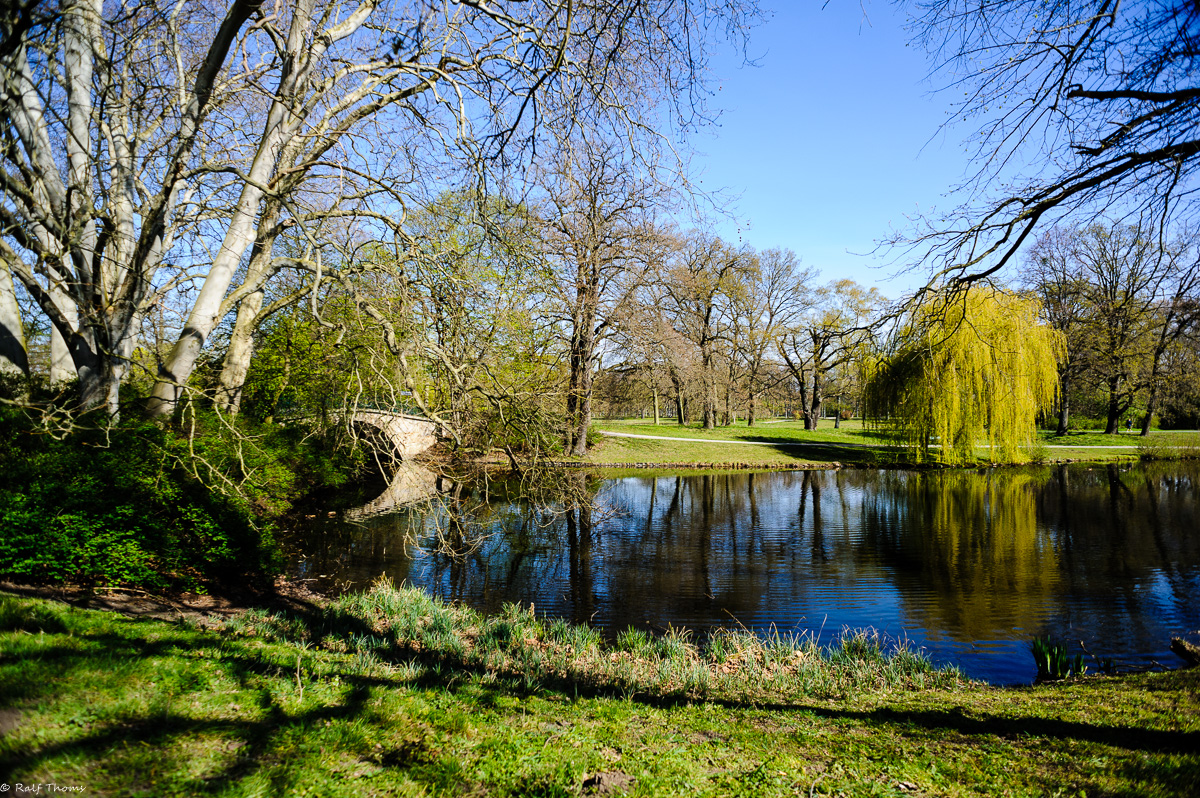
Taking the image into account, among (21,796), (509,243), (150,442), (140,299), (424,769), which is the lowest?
(424,769)

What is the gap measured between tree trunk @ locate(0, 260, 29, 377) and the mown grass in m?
3.89

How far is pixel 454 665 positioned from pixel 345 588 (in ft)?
14.3

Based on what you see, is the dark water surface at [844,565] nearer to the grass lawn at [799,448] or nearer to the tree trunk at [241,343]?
the tree trunk at [241,343]

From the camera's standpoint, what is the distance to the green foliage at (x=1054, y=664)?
6.09 metres

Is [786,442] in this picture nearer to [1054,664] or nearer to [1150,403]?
[1150,403]

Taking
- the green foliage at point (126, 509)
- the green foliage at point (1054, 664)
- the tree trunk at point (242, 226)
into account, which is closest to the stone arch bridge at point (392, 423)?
the green foliage at point (126, 509)

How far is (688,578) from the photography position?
10.4 metres

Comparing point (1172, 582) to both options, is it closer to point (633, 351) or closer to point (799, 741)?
point (799, 741)

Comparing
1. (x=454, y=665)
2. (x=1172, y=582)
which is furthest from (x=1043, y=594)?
(x=454, y=665)

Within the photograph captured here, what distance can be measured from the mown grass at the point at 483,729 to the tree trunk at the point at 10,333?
3.89 meters

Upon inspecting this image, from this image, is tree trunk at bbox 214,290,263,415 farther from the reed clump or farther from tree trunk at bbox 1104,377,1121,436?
tree trunk at bbox 1104,377,1121,436

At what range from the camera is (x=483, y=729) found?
3479 millimetres

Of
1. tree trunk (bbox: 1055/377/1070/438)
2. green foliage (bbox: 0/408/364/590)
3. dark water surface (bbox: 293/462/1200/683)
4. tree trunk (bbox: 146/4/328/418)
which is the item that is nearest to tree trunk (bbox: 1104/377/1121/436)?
tree trunk (bbox: 1055/377/1070/438)

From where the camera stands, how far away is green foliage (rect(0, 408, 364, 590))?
6.00 meters
